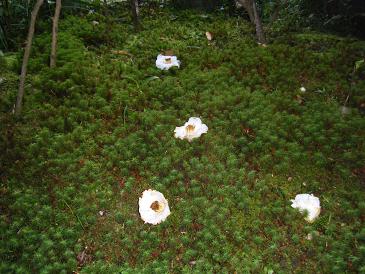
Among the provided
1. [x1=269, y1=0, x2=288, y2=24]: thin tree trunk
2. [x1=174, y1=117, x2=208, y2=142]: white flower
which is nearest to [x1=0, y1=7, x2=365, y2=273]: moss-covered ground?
[x1=174, y1=117, x2=208, y2=142]: white flower

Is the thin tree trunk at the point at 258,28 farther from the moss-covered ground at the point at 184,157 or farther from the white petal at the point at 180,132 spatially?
the white petal at the point at 180,132

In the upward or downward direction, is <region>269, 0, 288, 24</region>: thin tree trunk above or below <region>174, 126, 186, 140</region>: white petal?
above

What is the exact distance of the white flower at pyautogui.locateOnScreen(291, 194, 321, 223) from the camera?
2.73 metres

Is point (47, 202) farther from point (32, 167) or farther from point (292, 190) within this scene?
point (292, 190)

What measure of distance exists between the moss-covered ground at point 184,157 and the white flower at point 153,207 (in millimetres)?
56

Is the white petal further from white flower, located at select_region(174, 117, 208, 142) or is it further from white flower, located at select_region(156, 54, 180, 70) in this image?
white flower, located at select_region(156, 54, 180, 70)

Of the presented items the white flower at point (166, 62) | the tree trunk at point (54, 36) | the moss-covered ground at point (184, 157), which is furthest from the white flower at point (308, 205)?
the tree trunk at point (54, 36)

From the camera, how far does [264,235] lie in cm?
268

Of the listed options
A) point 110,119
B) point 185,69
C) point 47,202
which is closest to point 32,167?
point 47,202

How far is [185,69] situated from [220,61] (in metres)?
0.39

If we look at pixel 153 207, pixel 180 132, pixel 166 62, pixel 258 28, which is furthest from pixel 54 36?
pixel 258 28

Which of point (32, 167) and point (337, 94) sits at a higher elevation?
point (337, 94)

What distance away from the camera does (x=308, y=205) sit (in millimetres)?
2758

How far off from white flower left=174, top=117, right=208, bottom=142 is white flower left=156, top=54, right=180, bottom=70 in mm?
854
